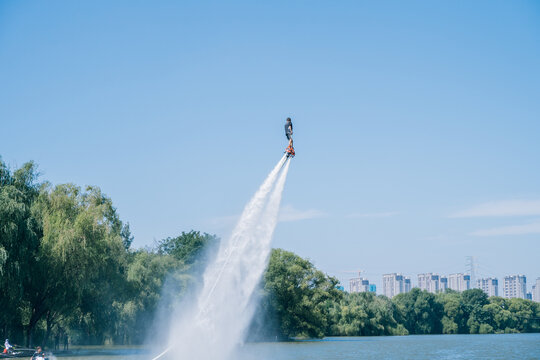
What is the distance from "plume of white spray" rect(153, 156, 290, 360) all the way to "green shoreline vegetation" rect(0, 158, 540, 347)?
1066 cm

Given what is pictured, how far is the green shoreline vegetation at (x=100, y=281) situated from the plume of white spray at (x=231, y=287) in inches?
420

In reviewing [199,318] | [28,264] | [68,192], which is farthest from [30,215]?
[199,318]

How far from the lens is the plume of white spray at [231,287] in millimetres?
34875

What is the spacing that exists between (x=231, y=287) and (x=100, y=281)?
21.7m

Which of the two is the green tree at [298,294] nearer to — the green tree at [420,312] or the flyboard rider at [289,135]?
the green tree at [420,312]

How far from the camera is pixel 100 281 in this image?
5297cm

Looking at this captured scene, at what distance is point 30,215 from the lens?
45875mm

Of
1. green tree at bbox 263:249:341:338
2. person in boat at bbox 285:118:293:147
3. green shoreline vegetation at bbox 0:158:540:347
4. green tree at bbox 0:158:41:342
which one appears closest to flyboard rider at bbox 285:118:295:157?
person in boat at bbox 285:118:293:147

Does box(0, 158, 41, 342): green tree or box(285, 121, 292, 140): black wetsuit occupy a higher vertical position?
box(285, 121, 292, 140): black wetsuit

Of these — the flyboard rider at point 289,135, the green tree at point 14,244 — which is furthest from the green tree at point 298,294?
the flyboard rider at point 289,135

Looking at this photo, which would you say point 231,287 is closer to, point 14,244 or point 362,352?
point 14,244

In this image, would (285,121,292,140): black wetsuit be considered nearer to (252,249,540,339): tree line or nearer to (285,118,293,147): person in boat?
(285,118,293,147): person in boat

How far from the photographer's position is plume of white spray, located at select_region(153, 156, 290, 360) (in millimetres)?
34875

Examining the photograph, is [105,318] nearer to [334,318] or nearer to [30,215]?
[30,215]
